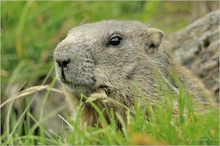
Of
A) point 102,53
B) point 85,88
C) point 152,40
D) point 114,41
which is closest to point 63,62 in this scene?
point 85,88

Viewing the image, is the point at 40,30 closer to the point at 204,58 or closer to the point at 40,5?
the point at 40,5

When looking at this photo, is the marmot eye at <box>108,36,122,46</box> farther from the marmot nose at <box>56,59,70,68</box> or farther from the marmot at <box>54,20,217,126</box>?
the marmot nose at <box>56,59,70,68</box>

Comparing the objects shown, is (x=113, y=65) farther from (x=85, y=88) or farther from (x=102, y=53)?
(x=85, y=88)

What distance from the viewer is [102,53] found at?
479 centimetres

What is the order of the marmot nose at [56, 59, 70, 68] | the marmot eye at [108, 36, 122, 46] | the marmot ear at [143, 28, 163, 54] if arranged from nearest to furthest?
1. the marmot nose at [56, 59, 70, 68]
2. the marmot eye at [108, 36, 122, 46]
3. the marmot ear at [143, 28, 163, 54]

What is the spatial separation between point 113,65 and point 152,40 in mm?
612

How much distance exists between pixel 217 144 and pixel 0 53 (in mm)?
4137

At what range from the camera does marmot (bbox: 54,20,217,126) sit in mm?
→ 4574

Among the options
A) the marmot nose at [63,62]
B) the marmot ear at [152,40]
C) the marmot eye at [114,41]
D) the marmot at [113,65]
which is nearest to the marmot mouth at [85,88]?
the marmot at [113,65]

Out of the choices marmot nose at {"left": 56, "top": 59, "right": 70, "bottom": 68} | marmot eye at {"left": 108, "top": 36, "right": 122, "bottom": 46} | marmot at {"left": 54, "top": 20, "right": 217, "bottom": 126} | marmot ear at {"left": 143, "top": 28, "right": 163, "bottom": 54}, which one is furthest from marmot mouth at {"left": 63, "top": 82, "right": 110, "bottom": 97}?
marmot ear at {"left": 143, "top": 28, "right": 163, "bottom": 54}

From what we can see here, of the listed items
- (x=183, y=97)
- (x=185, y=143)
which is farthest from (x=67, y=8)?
(x=185, y=143)

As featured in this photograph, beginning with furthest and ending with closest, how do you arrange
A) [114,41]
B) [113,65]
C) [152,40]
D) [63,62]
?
[152,40]
[114,41]
[113,65]
[63,62]

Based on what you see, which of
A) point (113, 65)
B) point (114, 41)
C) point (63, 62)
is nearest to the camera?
point (63, 62)

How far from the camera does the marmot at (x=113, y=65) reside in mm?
4574
